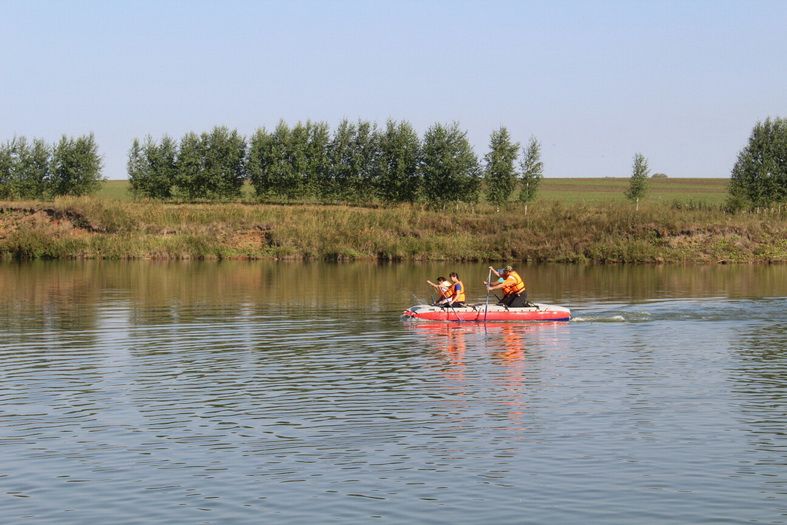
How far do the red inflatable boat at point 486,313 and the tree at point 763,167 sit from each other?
232 ft

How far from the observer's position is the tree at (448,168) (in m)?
110

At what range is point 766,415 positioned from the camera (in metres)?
23.0

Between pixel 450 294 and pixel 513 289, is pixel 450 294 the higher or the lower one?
the lower one

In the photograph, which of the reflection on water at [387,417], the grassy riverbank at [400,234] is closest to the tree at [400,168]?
the grassy riverbank at [400,234]

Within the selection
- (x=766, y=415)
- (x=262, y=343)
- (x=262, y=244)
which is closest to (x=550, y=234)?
(x=262, y=244)

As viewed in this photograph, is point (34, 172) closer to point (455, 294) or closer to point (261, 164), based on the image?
point (261, 164)

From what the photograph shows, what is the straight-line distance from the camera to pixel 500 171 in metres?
110

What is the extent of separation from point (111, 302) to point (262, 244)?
44425mm

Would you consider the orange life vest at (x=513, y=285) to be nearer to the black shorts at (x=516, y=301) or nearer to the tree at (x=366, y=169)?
the black shorts at (x=516, y=301)

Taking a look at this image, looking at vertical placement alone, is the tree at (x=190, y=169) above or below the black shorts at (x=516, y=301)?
above

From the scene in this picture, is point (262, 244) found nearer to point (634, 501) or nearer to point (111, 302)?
point (111, 302)

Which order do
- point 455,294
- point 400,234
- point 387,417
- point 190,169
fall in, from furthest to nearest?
point 190,169 < point 400,234 < point 455,294 < point 387,417

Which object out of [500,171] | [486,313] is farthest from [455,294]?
[500,171]

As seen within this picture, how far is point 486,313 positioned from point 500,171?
69.3 m
